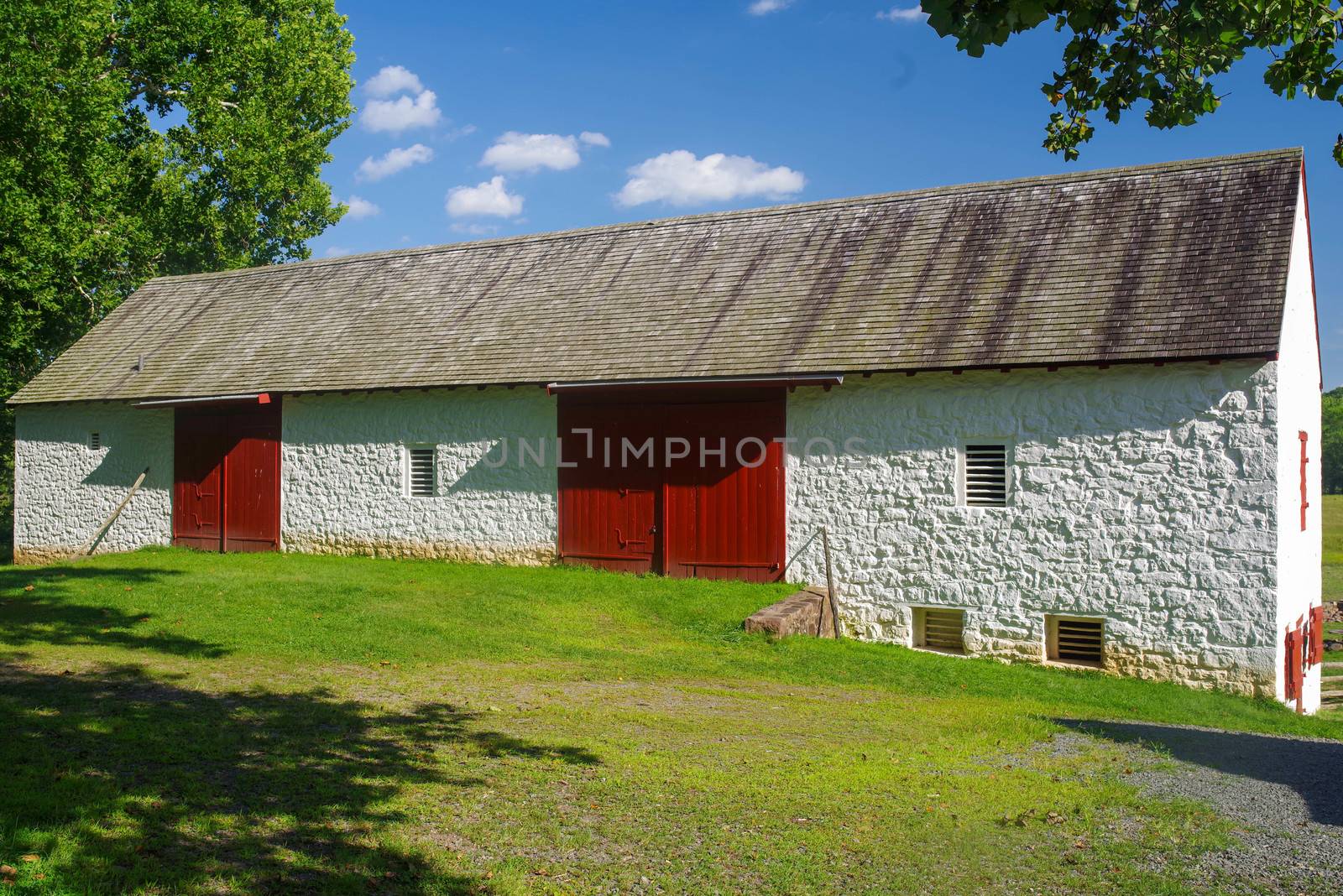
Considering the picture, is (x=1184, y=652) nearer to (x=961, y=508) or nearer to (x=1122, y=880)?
(x=961, y=508)

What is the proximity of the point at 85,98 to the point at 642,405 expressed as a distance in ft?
54.7

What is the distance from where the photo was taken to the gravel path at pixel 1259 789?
18.4ft

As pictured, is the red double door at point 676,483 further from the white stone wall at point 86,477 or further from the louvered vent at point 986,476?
the white stone wall at point 86,477

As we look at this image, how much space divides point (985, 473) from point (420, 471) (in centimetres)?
940

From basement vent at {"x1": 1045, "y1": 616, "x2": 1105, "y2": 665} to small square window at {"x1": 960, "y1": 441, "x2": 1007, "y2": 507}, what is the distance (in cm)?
171

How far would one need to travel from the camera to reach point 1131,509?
43.8ft

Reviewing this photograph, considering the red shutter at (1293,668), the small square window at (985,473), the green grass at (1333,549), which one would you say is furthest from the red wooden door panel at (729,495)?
the green grass at (1333,549)

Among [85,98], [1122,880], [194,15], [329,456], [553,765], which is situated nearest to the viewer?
[1122,880]

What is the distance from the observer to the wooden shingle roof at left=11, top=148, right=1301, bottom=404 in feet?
45.9

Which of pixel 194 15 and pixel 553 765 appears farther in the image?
pixel 194 15

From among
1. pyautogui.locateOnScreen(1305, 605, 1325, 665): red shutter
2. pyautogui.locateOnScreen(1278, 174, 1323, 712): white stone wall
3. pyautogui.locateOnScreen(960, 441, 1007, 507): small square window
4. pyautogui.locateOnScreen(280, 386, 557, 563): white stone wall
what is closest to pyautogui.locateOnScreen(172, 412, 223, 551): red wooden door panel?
pyautogui.locateOnScreen(280, 386, 557, 563): white stone wall

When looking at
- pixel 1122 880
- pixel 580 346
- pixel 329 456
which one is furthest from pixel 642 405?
pixel 1122 880

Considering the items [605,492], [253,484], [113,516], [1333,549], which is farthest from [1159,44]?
[1333,549]

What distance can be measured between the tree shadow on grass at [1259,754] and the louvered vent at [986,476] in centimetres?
451
